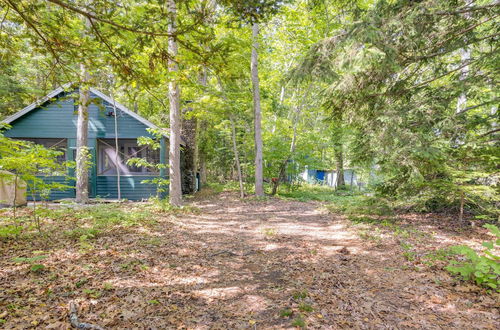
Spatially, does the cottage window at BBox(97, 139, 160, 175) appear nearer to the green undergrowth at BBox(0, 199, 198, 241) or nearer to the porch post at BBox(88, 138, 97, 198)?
the porch post at BBox(88, 138, 97, 198)

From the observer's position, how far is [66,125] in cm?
1196

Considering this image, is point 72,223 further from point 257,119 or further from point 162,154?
point 257,119

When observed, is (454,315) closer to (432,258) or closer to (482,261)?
(482,261)

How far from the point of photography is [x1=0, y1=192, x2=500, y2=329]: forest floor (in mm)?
2611

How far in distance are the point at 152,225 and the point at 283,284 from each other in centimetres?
429

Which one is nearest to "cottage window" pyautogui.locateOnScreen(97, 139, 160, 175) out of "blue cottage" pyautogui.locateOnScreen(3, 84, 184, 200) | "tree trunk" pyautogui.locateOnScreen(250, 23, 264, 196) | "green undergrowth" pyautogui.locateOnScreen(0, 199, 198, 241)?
"blue cottage" pyautogui.locateOnScreen(3, 84, 184, 200)

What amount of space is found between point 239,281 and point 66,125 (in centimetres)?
1249

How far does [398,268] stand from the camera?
12.9ft

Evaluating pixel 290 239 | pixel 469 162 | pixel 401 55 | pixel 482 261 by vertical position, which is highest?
pixel 401 55

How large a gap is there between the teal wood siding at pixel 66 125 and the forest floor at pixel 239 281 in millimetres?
6876

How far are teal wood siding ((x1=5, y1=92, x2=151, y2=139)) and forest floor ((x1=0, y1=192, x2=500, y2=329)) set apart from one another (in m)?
6.88

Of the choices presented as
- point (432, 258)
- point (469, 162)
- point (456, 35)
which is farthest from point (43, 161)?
point (456, 35)

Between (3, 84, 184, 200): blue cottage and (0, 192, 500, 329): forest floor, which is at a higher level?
(3, 84, 184, 200): blue cottage

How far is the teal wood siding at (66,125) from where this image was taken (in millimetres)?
11797
